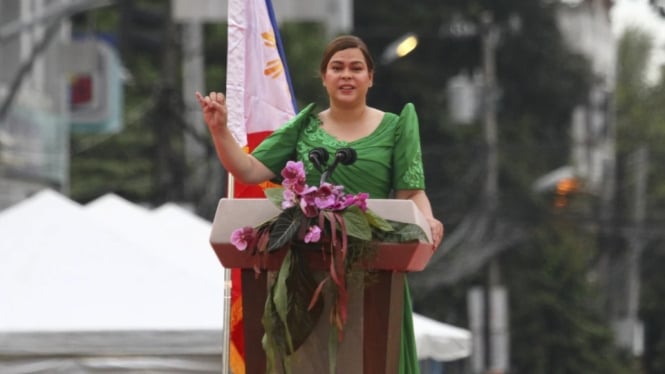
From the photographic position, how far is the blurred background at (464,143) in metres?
24.5

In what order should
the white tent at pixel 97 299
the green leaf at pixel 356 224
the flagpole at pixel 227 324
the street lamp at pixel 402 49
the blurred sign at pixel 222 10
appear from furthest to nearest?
the blurred sign at pixel 222 10 → the street lamp at pixel 402 49 → the white tent at pixel 97 299 → the flagpole at pixel 227 324 → the green leaf at pixel 356 224

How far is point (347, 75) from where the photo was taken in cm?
586

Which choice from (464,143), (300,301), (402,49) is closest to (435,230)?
(300,301)

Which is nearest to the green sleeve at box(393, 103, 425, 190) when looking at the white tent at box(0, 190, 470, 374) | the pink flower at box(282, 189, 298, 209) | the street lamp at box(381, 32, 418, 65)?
the pink flower at box(282, 189, 298, 209)

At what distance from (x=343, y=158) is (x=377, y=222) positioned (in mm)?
427

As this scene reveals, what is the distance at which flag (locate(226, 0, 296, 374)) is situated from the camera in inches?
260

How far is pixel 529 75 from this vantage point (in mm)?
41438

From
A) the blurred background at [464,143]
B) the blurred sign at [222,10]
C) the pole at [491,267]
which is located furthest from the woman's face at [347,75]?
the pole at [491,267]

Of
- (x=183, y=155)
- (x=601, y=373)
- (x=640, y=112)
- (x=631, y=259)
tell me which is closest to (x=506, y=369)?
(x=601, y=373)

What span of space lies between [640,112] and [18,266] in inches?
1854

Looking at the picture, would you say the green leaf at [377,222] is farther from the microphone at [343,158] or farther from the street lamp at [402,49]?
the street lamp at [402,49]

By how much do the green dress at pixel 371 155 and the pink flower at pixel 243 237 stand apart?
1.54ft

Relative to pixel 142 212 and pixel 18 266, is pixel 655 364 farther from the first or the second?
pixel 18 266

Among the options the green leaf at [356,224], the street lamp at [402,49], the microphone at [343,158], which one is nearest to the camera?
the green leaf at [356,224]
